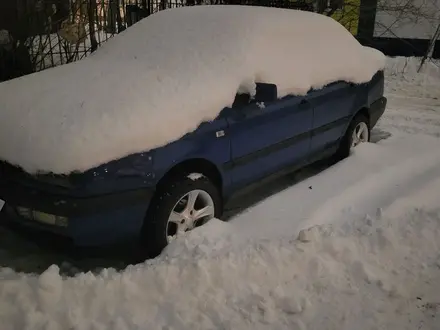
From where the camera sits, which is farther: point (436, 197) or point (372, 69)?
point (372, 69)

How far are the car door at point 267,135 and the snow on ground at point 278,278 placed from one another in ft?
1.18

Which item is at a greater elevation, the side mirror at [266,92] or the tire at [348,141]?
the side mirror at [266,92]

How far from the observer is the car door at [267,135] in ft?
12.6

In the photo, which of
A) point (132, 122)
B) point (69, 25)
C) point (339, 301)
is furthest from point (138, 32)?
point (69, 25)

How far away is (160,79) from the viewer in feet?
12.0

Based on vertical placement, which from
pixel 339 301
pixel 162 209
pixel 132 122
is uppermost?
pixel 132 122

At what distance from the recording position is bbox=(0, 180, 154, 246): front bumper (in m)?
2.99

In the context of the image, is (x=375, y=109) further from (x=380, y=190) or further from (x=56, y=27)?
(x=56, y=27)

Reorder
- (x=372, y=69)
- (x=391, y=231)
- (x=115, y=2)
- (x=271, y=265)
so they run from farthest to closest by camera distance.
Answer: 1. (x=115, y=2)
2. (x=372, y=69)
3. (x=391, y=231)
4. (x=271, y=265)

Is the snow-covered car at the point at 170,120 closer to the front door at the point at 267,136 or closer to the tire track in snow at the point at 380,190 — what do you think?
the front door at the point at 267,136

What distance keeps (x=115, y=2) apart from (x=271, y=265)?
285 inches

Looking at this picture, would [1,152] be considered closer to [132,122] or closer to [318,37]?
[132,122]

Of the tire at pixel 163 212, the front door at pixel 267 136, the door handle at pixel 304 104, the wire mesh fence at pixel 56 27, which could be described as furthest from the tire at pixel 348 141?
the wire mesh fence at pixel 56 27

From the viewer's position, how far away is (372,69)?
5.55 m
